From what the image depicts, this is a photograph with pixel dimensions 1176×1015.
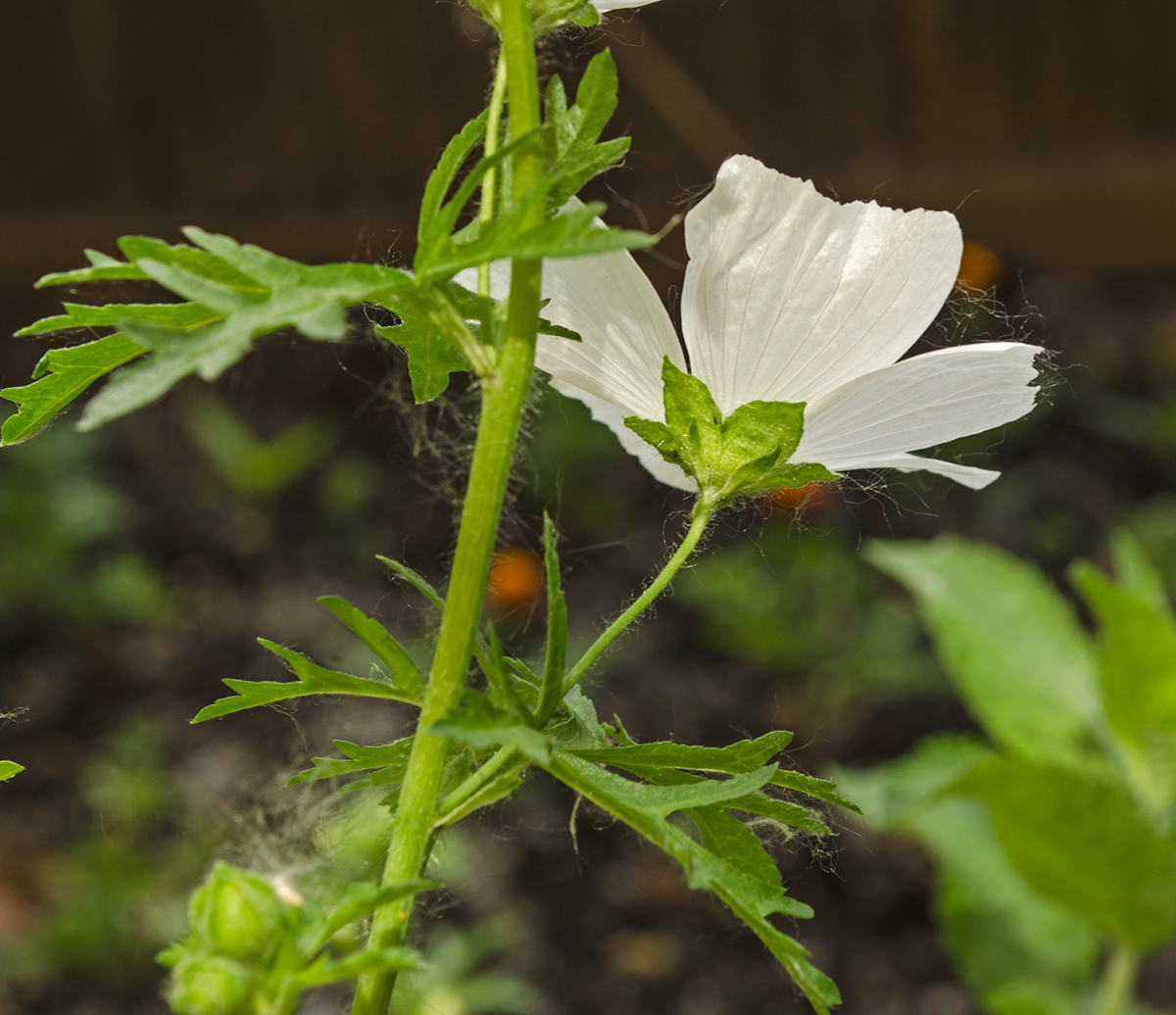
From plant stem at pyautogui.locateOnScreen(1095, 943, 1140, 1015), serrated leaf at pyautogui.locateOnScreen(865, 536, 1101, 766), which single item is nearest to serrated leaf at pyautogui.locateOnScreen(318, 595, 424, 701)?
serrated leaf at pyautogui.locateOnScreen(865, 536, 1101, 766)

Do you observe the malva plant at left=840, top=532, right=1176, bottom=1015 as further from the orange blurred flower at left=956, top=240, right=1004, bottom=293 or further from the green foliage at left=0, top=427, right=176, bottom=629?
the green foliage at left=0, top=427, right=176, bottom=629

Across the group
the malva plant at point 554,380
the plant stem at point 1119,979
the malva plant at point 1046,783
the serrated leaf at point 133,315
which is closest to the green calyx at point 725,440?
the malva plant at point 554,380

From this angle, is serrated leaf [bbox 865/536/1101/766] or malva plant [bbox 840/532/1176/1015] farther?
serrated leaf [bbox 865/536/1101/766]

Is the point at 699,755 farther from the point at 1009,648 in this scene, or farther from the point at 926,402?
the point at 1009,648

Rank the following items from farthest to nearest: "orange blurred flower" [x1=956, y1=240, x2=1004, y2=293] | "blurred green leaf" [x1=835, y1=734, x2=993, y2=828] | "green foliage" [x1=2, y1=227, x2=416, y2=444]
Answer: "orange blurred flower" [x1=956, y1=240, x2=1004, y2=293], "blurred green leaf" [x1=835, y1=734, x2=993, y2=828], "green foliage" [x1=2, y1=227, x2=416, y2=444]

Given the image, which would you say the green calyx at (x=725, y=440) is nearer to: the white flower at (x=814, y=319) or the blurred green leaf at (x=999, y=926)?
the white flower at (x=814, y=319)

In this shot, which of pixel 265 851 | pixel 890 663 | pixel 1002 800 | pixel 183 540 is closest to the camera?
pixel 265 851

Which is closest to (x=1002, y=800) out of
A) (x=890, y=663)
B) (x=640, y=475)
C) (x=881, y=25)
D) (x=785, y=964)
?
(x=785, y=964)

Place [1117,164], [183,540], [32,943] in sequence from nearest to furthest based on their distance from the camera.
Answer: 1. [32,943]
2. [183,540]
3. [1117,164]

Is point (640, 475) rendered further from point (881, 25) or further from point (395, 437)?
point (881, 25)
